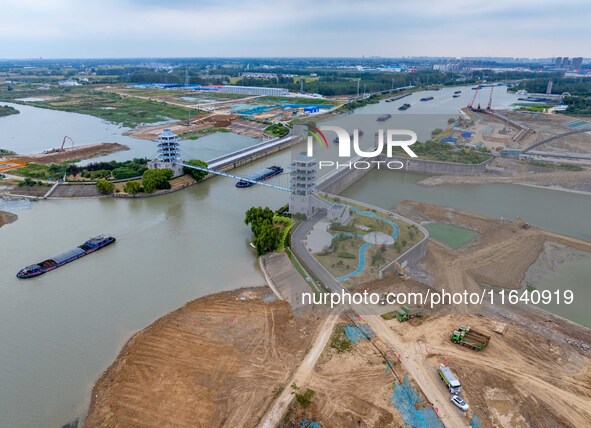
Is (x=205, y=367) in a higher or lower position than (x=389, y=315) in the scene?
lower

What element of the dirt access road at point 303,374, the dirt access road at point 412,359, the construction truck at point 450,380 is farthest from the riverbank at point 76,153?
the construction truck at point 450,380

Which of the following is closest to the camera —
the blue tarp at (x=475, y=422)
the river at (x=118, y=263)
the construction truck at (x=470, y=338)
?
the blue tarp at (x=475, y=422)

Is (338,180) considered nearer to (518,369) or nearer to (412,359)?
(412,359)

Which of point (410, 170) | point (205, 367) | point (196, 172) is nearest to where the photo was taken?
point (205, 367)

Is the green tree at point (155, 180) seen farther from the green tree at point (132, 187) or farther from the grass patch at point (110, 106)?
the grass patch at point (110, 106)

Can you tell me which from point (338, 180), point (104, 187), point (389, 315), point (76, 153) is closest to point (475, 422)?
point (389, 315)

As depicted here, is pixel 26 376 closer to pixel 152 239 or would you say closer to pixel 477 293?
pixel 152 239
